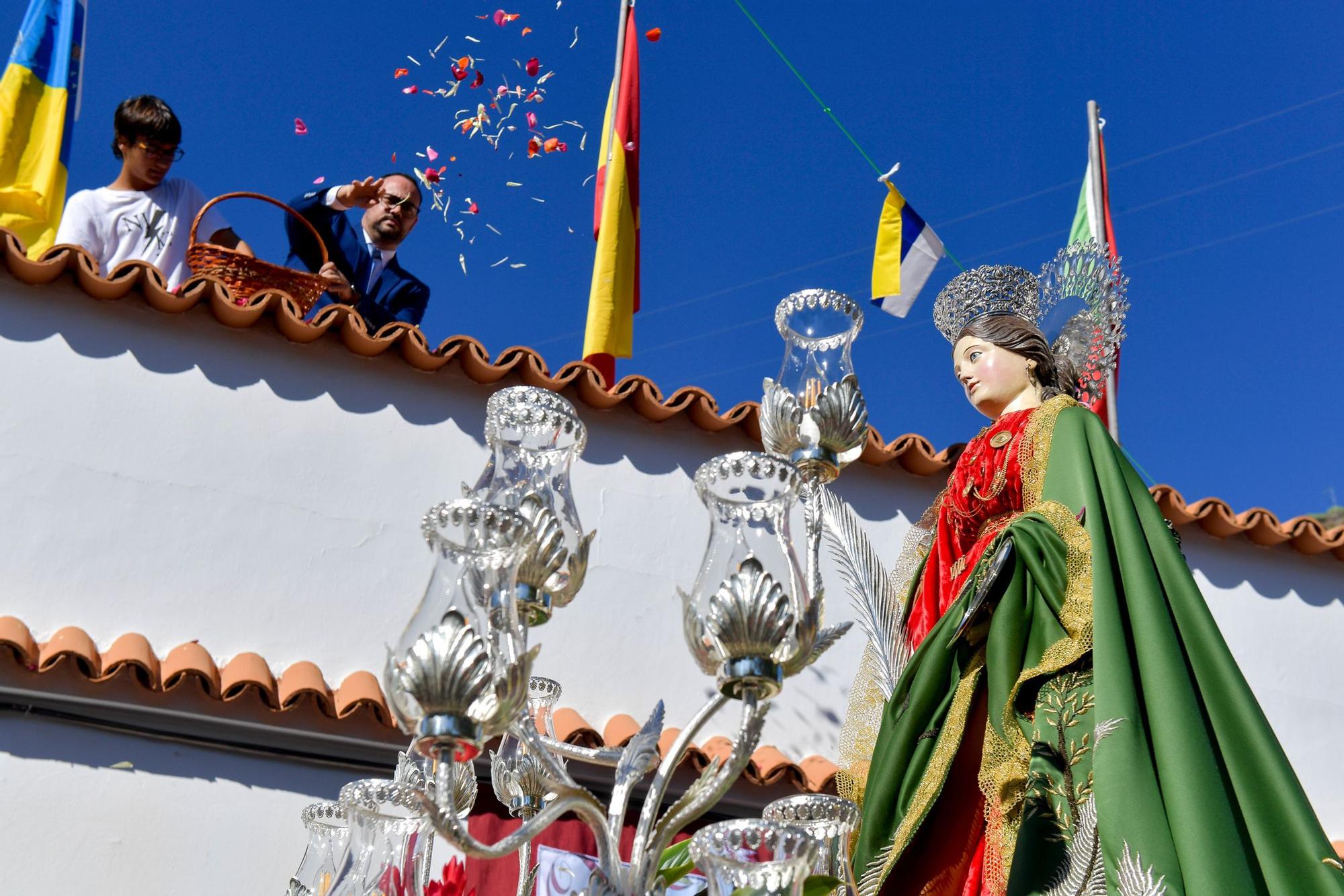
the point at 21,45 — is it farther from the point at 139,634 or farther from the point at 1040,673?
the point at 1040,673

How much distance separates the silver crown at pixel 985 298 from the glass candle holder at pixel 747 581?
2017mm

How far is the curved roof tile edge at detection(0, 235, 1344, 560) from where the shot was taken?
15.9 ft

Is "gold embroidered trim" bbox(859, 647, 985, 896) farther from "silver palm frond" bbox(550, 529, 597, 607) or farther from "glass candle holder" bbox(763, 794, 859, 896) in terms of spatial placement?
"silver palm frond" bbox(550, 529, 597, 607)

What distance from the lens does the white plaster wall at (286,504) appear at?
15.0 ft

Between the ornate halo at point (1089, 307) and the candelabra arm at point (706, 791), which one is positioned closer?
the candelabra arm at point (706, 791)

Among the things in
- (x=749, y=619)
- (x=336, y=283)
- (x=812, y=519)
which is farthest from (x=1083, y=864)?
(x=336, y=283)

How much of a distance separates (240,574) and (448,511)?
8.32 ft

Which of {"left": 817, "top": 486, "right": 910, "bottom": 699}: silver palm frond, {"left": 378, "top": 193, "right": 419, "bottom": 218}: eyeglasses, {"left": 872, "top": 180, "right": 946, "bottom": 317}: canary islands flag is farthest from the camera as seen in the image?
{"left": 872, "top": 180, "right": 946, "bottom": 317}: canary islands flag

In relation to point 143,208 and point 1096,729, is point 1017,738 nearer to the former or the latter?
point 1096,729

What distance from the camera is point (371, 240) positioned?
5762mm

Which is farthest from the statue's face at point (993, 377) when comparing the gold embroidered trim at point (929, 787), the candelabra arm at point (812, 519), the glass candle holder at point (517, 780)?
the glass candle holder at point (517, 780)

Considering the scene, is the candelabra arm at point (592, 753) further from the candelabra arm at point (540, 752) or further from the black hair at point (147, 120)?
the black hair at point (147, 120)

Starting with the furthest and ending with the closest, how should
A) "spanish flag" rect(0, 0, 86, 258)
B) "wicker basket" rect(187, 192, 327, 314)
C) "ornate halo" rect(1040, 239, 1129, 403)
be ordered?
1. "spanish flag" rect(0, 0, 86, 258)
2. "wicker basket" rect(187, 192, 327, 314)
3. "ornate halo" rect(1040, 239, 1129, 403)

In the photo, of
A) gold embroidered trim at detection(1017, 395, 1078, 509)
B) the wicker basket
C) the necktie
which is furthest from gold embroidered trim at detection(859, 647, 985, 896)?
the necktie
